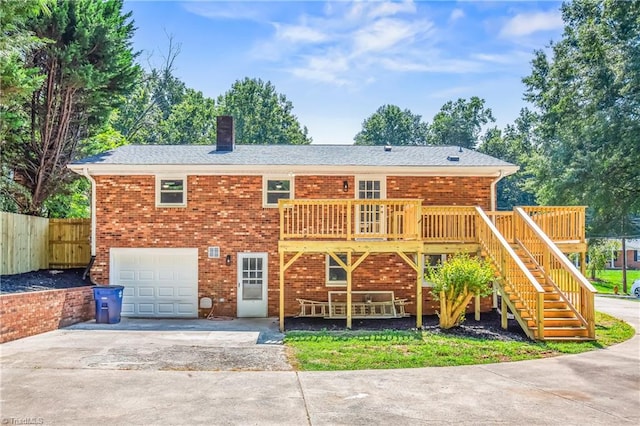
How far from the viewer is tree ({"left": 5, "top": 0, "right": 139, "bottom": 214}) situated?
16453mm

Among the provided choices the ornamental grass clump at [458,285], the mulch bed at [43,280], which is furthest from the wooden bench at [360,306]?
the mulch bed at [43,280]

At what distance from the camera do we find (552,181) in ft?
80.6

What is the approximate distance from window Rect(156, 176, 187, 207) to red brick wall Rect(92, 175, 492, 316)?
0.14m

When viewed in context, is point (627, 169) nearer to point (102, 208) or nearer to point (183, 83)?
point (102, 208)

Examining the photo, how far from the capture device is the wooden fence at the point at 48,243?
1426 cm

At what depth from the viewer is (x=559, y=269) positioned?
12.7m

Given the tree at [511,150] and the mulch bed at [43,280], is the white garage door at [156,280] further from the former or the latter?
the tree at [511,150]

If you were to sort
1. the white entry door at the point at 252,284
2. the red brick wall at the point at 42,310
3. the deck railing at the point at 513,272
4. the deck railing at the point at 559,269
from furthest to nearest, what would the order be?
the white entry door at the point at 252,284 < the deck railing at the point at 559,269 < the deck railing at the point at 513,272 < the red brick wall at the point at 42,310

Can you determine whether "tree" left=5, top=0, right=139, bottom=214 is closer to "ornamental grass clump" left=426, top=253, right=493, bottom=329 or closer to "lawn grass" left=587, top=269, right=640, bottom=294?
"ornamental grass clump" left=426, top=253, right=493, bottom=329

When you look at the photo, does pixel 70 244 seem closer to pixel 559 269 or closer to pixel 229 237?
pixel 229 237

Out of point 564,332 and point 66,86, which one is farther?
point 66,86

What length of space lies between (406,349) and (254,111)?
3466cm

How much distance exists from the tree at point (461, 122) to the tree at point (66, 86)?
38123 mm

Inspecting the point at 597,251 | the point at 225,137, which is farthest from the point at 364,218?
the point at 597,251
